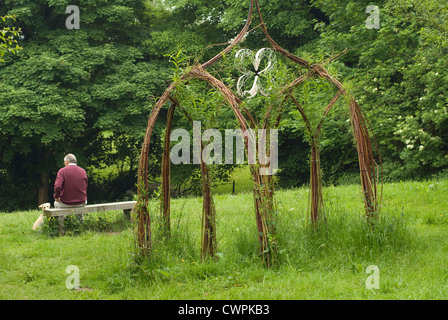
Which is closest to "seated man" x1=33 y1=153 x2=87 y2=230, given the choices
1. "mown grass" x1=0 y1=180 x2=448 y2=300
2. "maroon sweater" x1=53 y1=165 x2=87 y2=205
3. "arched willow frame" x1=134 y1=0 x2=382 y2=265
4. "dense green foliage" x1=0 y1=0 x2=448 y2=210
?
"maroon sweater" x1=53 y1=165 x2=87 y2=205

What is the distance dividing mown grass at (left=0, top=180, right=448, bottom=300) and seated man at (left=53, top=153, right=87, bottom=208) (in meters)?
1.24

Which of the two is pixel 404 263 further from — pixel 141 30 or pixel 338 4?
pixel 141 30

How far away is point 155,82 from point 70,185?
26.7ft

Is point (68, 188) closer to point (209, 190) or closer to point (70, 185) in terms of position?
point (70, 185)

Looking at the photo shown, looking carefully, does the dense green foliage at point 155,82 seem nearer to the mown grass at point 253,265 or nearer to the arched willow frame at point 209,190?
the arched willow frame at point 209,190

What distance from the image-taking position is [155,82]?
1628cm

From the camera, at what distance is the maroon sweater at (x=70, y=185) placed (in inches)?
341

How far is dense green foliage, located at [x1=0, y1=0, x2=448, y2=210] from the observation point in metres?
12.9

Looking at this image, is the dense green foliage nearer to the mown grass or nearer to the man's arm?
the man's arm

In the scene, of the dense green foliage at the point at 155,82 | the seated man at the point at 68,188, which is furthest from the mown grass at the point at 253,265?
the dense green foliage at the point at 155,82

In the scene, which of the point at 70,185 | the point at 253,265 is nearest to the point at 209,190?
the point at 253,265

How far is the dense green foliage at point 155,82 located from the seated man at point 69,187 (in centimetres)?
456

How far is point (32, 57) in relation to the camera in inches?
614

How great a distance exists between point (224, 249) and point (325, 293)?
1568 mm
